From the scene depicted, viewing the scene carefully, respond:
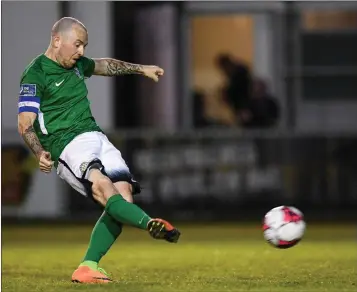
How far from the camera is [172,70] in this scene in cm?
2044

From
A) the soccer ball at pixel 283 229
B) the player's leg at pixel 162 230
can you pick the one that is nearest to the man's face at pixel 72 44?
the player's leg at pixel 162 230

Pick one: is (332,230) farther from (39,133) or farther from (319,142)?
(39,133)

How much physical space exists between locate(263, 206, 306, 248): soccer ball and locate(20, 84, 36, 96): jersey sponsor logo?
1877 mm

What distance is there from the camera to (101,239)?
8.88 meters

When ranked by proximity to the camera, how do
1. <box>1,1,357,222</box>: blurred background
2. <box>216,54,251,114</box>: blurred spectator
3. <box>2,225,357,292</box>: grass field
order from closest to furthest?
<box>2,225,357,292</box>: grass field, <box>1,1,357,222</box>: blurred background, <box>216,54,251,114</box>: blurred spectator

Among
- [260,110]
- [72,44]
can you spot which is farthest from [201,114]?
[72,44]

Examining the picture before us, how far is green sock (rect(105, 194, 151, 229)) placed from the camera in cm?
846

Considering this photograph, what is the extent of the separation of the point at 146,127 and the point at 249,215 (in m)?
2.99

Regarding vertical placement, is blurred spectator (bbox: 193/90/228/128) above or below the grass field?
above

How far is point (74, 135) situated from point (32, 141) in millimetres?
389

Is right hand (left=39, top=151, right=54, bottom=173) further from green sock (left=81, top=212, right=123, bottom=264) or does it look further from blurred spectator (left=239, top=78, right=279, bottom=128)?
blurred spectator (left=239, top=78, right=279, bottom=128)

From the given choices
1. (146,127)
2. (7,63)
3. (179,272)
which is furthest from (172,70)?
(179,272)

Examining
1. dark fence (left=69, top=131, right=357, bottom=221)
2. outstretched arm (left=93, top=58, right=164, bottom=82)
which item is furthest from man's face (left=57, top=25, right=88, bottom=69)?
dark fence (left=69, top=131, right=357, bottom=221)

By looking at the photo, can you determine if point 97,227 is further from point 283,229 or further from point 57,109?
point 283,229
